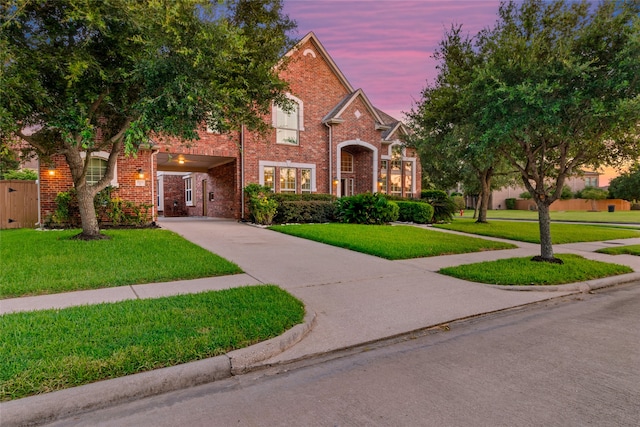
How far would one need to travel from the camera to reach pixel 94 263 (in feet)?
23.1

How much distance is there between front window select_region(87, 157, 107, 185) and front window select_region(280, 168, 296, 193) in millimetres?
7779

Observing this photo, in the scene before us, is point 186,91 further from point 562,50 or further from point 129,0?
point 562,50

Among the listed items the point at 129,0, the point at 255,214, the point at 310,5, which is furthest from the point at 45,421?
the point at 255,214

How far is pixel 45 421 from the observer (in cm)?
257

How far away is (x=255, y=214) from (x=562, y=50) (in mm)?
12194

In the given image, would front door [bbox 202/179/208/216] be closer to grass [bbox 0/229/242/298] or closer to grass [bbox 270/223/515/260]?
grass [bbox 270/223/515/260]

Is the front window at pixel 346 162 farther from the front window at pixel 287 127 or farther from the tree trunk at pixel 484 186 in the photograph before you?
the tree trunk at pixel 484 186

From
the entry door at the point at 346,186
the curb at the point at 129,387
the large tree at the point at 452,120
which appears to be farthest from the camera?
the entry door at the point at 346,186

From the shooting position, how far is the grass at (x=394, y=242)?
9047 mm

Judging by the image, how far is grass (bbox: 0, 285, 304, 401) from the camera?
2.92 metres

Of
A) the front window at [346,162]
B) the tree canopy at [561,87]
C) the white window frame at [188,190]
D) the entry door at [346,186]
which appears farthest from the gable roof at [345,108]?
the white window frame at [188,190]

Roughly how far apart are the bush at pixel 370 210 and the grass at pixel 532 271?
7674mm

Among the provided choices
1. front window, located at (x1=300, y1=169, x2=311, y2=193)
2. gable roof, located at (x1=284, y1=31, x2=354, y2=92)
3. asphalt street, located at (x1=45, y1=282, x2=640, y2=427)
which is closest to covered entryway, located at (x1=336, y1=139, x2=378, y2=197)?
front window, located at (x1=300, y1=169, x2=311, y2=193)

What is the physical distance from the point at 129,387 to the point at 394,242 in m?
8.38
